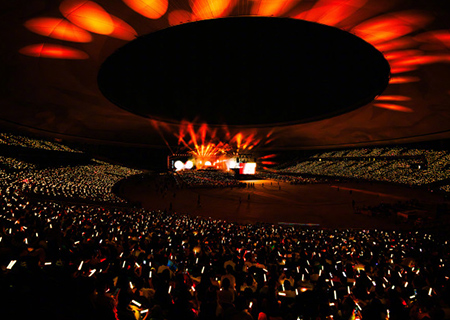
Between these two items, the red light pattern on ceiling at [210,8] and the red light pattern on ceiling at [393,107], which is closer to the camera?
the red light pattern on ceiling at [210,8]

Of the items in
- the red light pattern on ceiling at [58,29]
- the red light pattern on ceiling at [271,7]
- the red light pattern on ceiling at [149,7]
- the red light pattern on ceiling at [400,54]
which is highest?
the red light pattern on ceiling at [400,54]

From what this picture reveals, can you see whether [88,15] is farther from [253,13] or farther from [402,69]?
[402,69]

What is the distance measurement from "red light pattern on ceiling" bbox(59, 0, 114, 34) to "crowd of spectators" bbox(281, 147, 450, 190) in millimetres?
39636

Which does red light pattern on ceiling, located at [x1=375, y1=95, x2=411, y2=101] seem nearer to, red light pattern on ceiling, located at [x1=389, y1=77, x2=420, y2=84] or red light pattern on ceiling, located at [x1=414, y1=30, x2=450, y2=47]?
red light pattern on ceiling, located at [x1=389, y1=77, x2=420, y2=84]

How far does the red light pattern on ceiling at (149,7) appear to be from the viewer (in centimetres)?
991

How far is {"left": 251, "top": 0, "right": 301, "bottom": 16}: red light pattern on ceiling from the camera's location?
33.8 feet

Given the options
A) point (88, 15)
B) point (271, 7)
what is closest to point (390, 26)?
point (271, 7)

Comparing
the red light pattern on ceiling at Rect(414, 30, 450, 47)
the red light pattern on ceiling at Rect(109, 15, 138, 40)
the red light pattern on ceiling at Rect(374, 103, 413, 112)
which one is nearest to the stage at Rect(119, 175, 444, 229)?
the red light pattern on ceiling at Rect(374, 103, 413, 112)

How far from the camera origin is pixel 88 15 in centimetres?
1056

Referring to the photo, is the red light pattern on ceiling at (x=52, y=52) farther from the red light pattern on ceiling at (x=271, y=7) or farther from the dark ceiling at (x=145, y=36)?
the red light pattern on ceiling at (x=271, y=7)

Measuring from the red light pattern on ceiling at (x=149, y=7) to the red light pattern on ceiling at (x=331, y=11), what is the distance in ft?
21.7

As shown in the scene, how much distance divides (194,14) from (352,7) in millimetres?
7153

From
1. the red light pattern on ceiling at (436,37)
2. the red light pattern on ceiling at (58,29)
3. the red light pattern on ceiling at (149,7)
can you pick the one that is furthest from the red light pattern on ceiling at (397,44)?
the red light pattern on ceiling at (58,29)

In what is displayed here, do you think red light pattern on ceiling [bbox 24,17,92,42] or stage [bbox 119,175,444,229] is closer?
red light pattern on ceiling [bbox 24,17,92,42]
